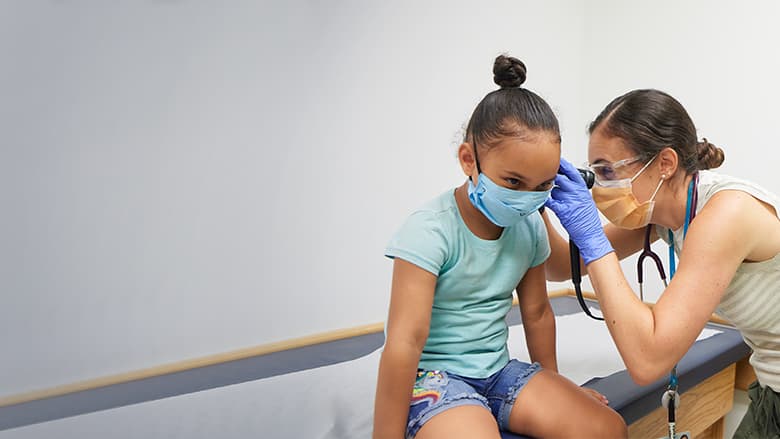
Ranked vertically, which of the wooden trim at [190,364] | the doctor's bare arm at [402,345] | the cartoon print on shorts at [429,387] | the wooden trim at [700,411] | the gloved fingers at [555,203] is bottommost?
the wooden trim at [700,411]

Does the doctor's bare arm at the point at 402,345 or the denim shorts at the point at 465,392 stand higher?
the doctor's bare arm at the point at 402,345

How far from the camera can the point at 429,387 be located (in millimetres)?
1280

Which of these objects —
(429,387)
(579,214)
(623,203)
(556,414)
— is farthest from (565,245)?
(429,387)

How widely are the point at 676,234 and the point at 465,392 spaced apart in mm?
803

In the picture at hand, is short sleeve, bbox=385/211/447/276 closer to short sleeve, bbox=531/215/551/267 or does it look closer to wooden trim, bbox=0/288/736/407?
short sleeve, bbox=531/215/551/267

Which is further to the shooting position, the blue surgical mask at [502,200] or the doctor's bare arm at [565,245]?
the doctor's bare arm at [565,245]

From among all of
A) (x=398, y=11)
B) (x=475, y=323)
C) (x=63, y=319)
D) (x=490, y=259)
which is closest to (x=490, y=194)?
(x=490, y=259)

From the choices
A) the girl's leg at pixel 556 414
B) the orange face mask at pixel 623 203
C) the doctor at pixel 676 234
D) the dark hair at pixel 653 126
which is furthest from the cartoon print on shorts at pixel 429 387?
the dark hair at pixel 653 126

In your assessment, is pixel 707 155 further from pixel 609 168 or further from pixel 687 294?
pixel 687 294

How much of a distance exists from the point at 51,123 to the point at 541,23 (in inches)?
91.5

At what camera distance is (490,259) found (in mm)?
1368

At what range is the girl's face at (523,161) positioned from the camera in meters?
1.24

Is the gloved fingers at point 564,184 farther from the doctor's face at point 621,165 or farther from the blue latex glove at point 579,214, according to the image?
the doctor's face at point 621,165

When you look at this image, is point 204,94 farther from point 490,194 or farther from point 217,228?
point 490,194
